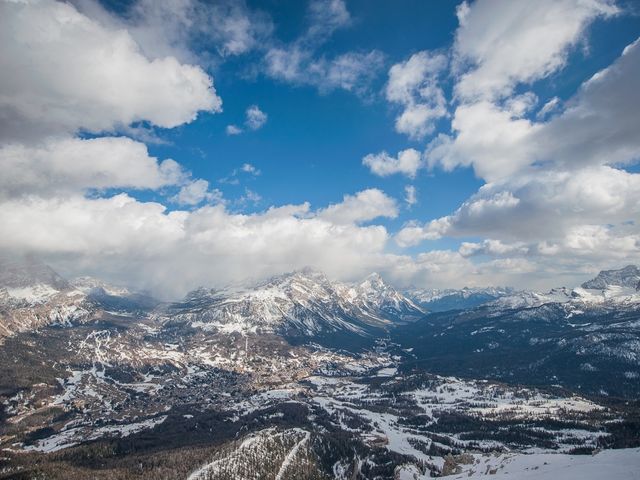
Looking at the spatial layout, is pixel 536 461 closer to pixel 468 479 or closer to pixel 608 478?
pixel 468 479

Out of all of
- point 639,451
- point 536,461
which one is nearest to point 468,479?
point 536,461

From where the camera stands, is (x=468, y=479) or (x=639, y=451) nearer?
(x=639, y=451)

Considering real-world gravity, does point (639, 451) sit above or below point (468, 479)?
above

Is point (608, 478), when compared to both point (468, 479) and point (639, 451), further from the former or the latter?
point (468, 479)

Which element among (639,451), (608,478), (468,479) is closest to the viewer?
(608,478)

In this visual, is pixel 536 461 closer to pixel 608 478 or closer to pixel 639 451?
pixel 639 451

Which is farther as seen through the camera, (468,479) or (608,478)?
(468,479)

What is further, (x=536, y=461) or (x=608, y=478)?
(x=536, y=461)

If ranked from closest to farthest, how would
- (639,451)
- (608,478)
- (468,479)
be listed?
(608,478) → (639,451) → (468,479)
